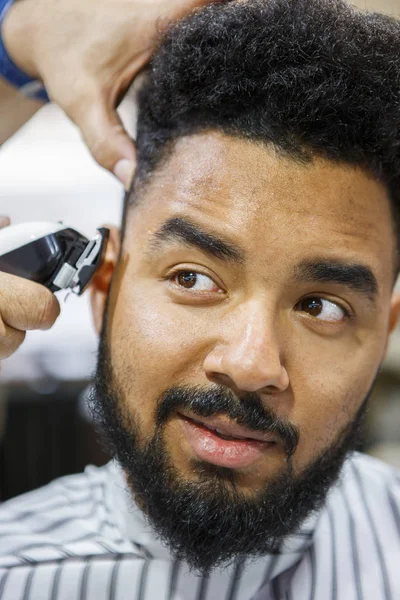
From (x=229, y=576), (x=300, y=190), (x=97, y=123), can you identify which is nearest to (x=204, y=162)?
(x=300, y=190)

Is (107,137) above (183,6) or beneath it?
beneath

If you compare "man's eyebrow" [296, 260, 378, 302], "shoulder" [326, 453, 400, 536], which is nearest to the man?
"man's eyebrow" [296, 260, 378, 302]

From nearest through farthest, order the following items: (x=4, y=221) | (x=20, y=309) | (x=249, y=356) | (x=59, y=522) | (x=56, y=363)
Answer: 1. (x=249, y=356)
2. (x=20, y=309)
3. (x=4, y=221)
4. (x=59, y=522)
5. (x=56, y=363)

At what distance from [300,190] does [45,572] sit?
99cm

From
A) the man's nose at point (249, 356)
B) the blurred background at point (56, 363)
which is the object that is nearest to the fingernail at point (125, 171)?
the man's nose at point (249, 356)

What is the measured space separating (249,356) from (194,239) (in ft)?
0.88

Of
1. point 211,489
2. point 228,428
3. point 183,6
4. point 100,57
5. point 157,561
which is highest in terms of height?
point 183,6

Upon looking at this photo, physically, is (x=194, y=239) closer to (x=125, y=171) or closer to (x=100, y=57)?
(x=125, y=171)

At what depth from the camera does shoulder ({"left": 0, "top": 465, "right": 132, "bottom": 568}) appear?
1562 mm

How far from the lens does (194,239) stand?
51.8 inches

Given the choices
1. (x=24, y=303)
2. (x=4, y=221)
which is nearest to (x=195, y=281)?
(x=24, y=303)

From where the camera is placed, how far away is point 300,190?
1.30 m

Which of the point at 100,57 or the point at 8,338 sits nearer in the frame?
the point at 8,338

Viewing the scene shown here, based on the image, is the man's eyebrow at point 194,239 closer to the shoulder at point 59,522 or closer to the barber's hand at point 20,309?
the barber's hand at point 20,309
